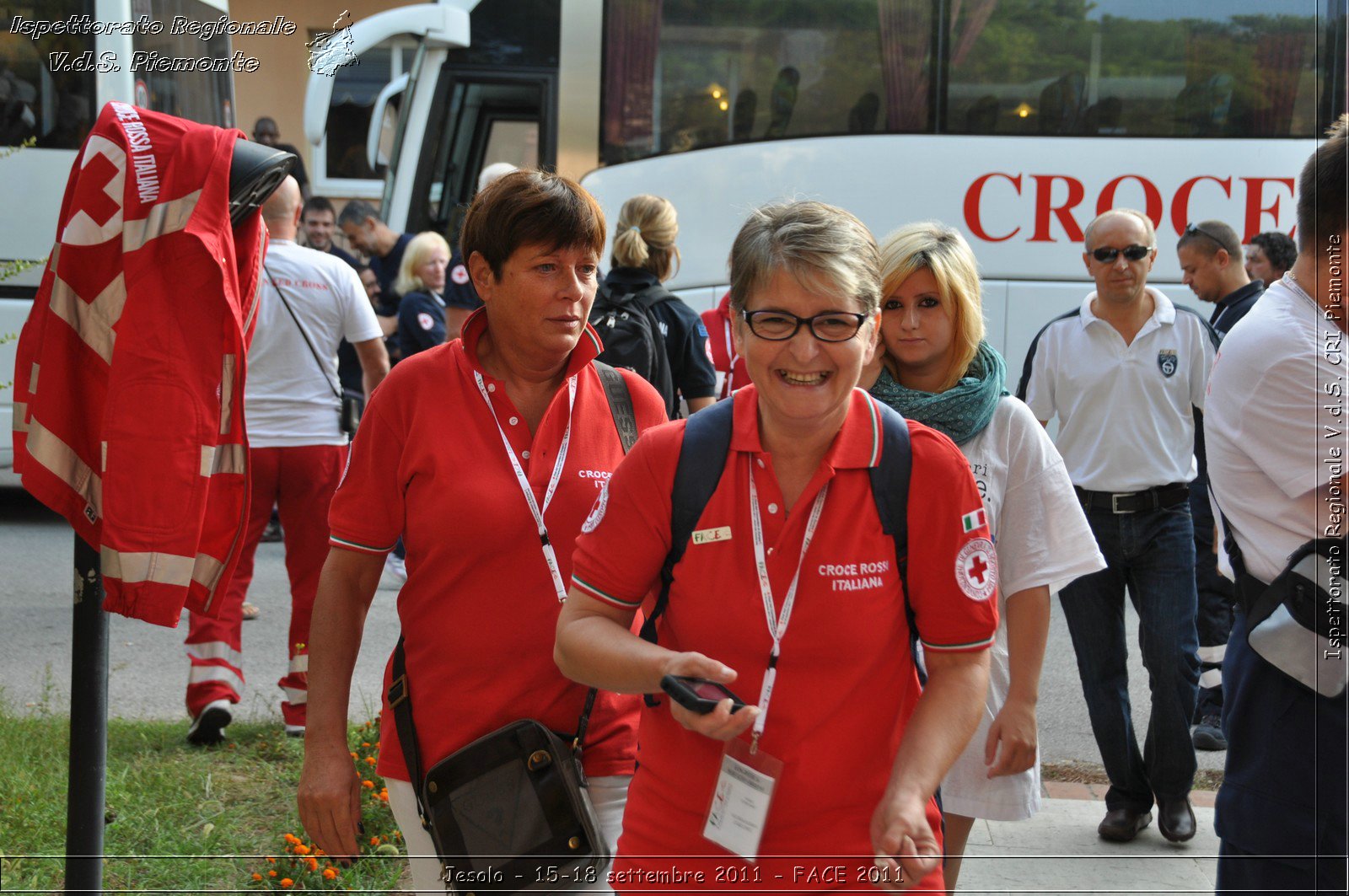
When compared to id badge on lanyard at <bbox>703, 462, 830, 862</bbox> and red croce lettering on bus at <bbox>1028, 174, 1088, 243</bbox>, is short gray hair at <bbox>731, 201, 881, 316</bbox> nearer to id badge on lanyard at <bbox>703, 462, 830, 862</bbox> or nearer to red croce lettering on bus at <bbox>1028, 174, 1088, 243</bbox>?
id badge on lanyard at <bbox>703, 462, 830, 862</bbox>

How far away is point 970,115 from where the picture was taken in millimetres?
10266

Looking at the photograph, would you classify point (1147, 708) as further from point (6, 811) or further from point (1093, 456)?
point (6, 811)

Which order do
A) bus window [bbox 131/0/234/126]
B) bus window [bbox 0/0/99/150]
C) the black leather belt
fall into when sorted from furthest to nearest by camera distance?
bus window [bbox 131/0/234/126], bus window [bbox 0/0/99/150], the black leather belt

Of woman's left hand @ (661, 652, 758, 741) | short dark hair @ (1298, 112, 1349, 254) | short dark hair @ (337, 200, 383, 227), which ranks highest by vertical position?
short dark hair @ (1298, 112, 1349, 254)

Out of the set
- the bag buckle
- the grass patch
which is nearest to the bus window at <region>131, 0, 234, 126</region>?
the grass patch

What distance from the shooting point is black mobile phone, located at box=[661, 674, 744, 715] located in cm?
187

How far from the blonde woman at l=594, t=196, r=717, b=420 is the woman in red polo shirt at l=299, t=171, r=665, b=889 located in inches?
105

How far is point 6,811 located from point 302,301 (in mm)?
2546

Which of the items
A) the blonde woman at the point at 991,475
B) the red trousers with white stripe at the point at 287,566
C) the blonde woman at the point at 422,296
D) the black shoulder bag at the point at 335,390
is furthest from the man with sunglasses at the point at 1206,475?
the blonde woman at the point at 422,296

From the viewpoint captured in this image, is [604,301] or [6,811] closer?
[6,811]

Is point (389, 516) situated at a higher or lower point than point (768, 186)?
lower

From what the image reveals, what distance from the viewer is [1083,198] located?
10109 mm

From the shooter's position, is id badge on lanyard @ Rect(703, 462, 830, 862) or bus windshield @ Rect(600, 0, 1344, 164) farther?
bus windshield @ Rect(600, 0, 1344, 164)

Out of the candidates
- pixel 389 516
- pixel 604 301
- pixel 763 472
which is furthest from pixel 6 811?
pixel 763 472
